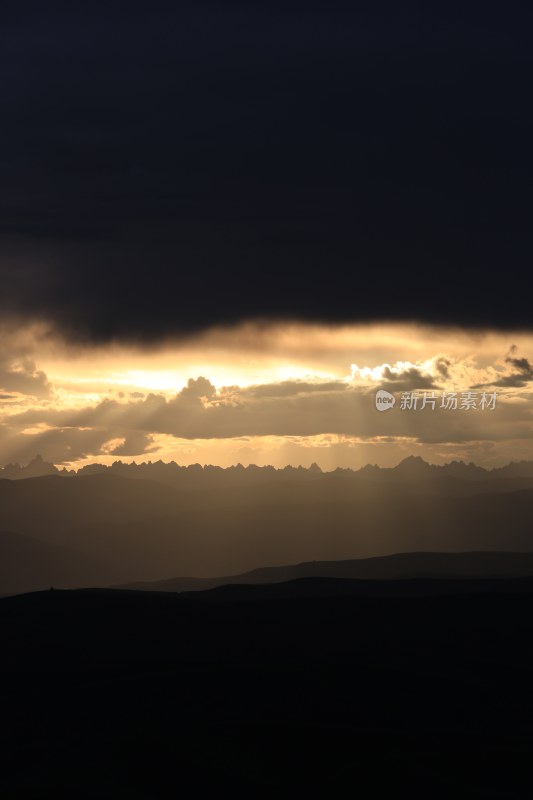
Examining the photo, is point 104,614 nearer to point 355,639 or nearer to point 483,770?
point 355,639

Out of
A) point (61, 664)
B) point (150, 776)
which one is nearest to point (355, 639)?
point (61, 664)

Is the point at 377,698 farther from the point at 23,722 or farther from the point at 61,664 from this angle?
the point at 61,664

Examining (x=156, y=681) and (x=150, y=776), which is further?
(x=156, y=681)

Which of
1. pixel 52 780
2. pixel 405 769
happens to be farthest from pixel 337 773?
pixel 52 780

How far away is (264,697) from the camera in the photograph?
8650 cm

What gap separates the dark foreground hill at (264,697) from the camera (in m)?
66.7

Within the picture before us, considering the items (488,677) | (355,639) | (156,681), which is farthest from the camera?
(355,639)

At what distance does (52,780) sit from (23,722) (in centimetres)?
2084

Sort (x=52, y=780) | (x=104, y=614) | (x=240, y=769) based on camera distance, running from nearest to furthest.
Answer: (x=52, y=780)
(x=240, y=769)
(x=104, y=614)

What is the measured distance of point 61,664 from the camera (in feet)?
353

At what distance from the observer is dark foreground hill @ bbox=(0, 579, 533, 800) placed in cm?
6669

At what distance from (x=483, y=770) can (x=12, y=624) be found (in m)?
77.9

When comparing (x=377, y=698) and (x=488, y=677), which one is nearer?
(x=377, y=698)

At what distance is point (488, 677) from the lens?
102m
